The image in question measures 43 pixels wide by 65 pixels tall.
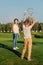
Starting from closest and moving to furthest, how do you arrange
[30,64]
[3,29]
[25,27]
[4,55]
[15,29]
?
[30,64] → [25,27] → [4,55] → [15,29] → [3,29]

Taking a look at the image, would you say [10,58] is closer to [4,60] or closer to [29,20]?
[4,60]

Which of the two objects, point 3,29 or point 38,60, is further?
point 3,29

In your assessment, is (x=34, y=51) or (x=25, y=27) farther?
(x=34, y=51)

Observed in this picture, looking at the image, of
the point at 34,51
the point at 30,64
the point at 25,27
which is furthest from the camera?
the point at 34,51

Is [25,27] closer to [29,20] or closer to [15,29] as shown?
[29,20]

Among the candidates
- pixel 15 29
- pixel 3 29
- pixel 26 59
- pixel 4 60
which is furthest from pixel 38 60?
pixel 3 29

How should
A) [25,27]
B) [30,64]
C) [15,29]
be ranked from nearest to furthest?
[30,64], [25,27], [15,29]

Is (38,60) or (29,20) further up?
(29,20)

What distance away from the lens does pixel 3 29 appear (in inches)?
2564

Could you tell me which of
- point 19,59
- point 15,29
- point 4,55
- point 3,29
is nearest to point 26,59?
point 19,59

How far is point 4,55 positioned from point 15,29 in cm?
316

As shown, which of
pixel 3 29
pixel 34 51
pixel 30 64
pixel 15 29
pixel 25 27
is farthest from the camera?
pixel 3 29

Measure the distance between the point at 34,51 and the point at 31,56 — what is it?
1539 mm

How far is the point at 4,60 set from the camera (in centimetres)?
1337
